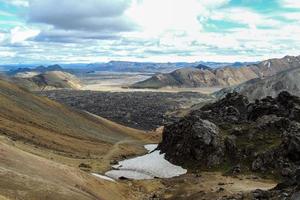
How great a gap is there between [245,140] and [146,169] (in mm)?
17565

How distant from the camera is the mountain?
43.6 meters

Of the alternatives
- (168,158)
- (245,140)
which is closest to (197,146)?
(168,158)

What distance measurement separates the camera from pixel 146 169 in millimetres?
81250

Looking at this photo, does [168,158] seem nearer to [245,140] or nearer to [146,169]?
[146,169]

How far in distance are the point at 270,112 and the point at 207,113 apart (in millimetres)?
16058

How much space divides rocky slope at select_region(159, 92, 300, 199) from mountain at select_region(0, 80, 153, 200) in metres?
14.2

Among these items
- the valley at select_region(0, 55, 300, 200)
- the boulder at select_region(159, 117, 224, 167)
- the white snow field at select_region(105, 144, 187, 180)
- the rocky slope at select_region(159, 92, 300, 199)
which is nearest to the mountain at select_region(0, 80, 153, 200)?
the valley at select_region(0, 55, 300, 200)

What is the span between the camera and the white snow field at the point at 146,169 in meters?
76.8

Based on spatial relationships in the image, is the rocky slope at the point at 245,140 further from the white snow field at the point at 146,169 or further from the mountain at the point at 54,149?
the mountain at the point at 54,149

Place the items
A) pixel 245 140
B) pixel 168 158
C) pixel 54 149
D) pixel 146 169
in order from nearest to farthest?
pixel 146 169 → pixel 245 140 → pixel 168 158 → pixel 54 149

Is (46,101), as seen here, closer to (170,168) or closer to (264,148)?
(170,168)

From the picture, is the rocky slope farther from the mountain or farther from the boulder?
the mountain

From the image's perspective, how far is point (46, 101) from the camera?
157000 mm

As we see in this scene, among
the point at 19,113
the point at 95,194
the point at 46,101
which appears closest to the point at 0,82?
the point at 46,101
